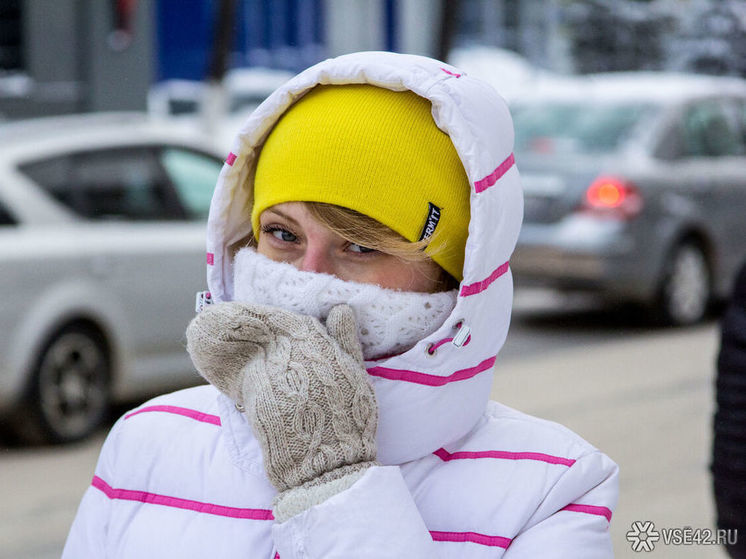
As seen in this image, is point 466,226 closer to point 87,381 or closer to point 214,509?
point 214,509

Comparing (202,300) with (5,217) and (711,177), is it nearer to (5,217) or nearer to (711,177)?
(5,217)

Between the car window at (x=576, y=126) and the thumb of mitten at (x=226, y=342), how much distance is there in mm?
7881

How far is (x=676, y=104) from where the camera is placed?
9531 millimetres

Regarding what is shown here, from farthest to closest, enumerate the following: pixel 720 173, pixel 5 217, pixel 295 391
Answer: pixel 720 173, pixel 5 217, pixel 295 391

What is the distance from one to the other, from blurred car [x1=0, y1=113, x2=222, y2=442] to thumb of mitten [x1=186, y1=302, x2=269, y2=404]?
13.1 feet

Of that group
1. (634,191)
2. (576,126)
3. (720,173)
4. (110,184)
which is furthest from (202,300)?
(720,173)

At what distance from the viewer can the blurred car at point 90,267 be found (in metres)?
5.52

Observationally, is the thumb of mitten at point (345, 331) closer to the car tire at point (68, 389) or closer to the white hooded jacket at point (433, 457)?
the white hooded jacket at point (433, 457)

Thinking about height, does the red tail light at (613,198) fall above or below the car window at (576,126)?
below

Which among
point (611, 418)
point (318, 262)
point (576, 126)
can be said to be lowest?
point (611, 418)

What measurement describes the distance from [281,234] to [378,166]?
0.21 m

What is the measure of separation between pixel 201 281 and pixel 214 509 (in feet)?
15.0

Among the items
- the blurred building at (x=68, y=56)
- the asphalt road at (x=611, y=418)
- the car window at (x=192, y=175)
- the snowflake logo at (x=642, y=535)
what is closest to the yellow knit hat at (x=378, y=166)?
the snowflake logo at (x=642, y=535)

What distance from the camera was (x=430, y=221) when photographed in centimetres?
172
